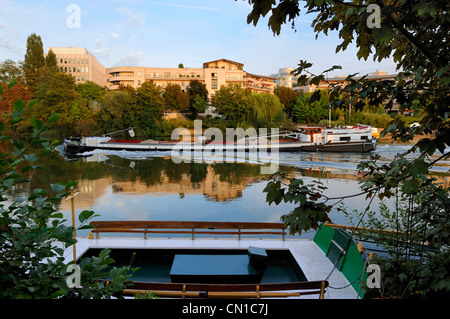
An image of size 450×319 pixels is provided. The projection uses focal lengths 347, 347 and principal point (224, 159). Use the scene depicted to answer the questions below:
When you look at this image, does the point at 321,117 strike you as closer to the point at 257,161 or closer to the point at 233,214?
the point at 257,161

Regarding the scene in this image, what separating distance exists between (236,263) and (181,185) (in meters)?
12.9

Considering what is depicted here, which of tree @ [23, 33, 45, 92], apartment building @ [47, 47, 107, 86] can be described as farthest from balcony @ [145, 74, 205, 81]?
tree @ [23, 33, 45, 92]

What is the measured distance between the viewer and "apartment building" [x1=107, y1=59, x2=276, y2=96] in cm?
6756

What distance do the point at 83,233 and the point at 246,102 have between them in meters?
39.9

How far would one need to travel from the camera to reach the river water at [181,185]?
42.7 feet

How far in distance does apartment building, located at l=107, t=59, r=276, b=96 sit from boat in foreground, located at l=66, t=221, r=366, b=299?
6190 centimetres

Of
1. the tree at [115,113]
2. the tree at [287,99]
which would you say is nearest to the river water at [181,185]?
the tree at [115,113]

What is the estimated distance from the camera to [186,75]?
70.1m

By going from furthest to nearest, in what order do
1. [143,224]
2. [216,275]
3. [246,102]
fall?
[246,102] < [143,224] < [216,275]

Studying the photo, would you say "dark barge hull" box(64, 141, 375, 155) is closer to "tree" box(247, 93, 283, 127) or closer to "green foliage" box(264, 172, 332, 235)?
"tree" box(247, 93, 283, 127)

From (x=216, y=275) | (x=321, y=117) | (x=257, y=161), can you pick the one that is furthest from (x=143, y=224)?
(x=321, y=117)
